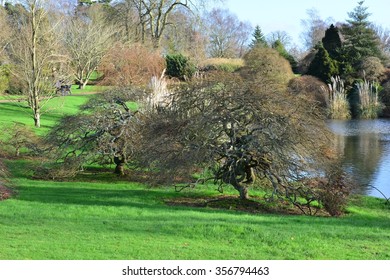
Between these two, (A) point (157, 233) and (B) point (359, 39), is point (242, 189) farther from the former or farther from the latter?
(B) point (359, 39)

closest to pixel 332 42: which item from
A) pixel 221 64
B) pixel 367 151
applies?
pixel 221 64

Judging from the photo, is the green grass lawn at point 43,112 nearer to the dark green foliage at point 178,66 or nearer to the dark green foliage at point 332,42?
the dark green foliage at point 178,66

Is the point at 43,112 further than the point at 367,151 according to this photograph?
Yes

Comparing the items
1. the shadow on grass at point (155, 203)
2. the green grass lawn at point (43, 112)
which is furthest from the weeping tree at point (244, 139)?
the green grass lawn at point (43, 112)

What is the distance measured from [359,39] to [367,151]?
25420 millimetres

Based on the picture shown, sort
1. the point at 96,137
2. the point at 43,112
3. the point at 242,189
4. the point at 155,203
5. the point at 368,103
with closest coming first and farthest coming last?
the point at 155,203 < the point at 242,189 < the point at 96,137 < the point at 43,112 < the point at 368,103

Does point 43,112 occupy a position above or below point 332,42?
below

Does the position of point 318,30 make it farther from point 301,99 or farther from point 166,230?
point 166,230

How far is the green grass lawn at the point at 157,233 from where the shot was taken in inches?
259

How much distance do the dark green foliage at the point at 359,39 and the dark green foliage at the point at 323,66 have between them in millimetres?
2209

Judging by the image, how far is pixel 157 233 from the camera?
7.88 m

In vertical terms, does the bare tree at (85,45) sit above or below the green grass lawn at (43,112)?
above

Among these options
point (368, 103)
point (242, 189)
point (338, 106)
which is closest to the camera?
point (242, 189)

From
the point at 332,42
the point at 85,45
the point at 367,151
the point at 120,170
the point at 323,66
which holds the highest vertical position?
the point at 332,42
